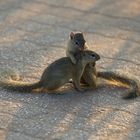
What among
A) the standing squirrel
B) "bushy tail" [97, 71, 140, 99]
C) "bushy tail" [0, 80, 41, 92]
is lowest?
"bushy tail" [0, 80, 41, 92]

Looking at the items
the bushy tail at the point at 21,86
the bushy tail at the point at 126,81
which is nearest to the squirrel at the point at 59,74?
the bushy tail at the point at 21,86

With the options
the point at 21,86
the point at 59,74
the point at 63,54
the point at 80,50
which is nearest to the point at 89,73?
the point at 80,50

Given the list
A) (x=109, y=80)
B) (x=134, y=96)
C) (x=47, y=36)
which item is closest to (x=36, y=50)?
(x=47, y=36)

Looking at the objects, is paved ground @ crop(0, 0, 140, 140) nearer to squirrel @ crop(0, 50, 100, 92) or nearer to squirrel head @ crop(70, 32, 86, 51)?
squirrel @ crop(0, 50, 100, 92)

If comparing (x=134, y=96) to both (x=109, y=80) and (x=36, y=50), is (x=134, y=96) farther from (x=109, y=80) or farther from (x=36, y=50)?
(x=36, y=50)

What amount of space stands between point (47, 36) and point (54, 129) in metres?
2.79

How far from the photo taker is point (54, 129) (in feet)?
17.0

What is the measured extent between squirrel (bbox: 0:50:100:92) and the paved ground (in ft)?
0.30

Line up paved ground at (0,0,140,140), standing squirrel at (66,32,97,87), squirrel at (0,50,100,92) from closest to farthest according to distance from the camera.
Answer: paved ground at (0,0,140,140), squirrel at (0,50,100,92), standing squirrel at (66,32,97,87)

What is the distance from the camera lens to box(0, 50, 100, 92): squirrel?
5.79 metres

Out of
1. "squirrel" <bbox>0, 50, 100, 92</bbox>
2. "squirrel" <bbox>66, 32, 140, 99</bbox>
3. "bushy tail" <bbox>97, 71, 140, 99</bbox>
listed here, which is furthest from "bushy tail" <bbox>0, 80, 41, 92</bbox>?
"bushy tail" <bbox>97, 71, 140, 99</bbox>

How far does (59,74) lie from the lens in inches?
228

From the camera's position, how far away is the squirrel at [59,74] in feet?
19.0

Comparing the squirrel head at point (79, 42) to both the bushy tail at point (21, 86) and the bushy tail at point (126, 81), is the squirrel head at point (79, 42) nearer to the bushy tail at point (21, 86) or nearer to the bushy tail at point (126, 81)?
the bushy tail at point (126, 81)
